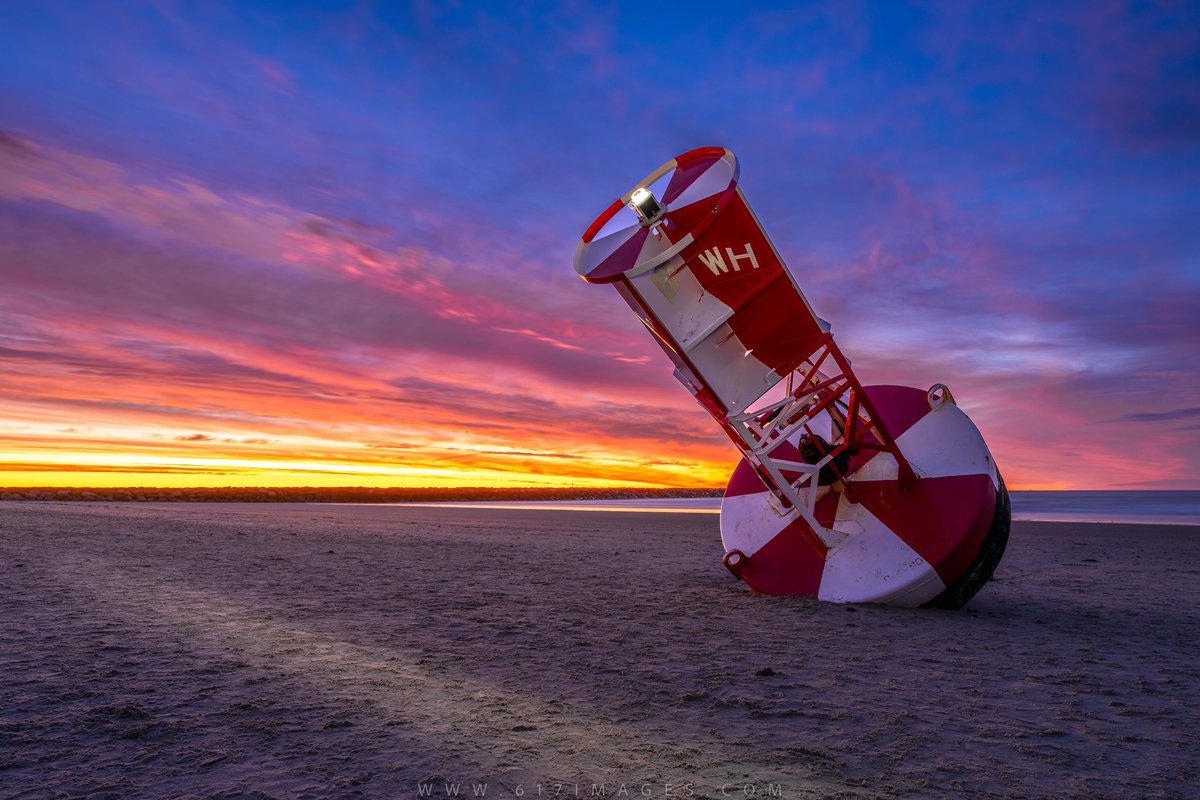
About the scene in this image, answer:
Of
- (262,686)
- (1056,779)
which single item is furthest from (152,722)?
(1056,779)

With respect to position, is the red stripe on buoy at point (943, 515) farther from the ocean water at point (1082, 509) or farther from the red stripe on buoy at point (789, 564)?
the ocean water at point (1082, 509)

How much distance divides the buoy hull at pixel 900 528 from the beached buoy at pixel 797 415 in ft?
0.05

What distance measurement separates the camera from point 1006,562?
37.8 feet

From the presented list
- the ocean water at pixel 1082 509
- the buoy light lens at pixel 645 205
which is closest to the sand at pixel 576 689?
the buoy light lens at pixel 645 205

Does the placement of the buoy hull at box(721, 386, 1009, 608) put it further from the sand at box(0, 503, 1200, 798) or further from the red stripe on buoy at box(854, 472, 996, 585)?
the sand at box(0, 503, 1200, 798)

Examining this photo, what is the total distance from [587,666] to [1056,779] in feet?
9.31

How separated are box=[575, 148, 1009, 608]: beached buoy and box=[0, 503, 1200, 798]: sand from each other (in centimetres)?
53

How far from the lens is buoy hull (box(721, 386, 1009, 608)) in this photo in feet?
21.7

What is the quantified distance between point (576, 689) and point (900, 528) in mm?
4209

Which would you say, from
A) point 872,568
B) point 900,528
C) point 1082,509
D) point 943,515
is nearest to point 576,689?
point 872,568

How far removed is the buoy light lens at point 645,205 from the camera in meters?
5.95

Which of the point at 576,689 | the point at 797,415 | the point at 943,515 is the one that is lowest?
the point at 576,689

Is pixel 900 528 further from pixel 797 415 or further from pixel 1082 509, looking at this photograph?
pixel 1082 509

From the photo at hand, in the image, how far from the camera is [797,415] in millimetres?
7766
